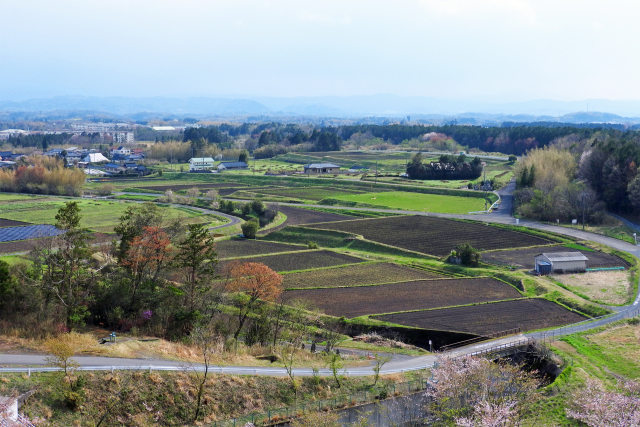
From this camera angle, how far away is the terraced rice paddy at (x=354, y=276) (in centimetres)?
3956

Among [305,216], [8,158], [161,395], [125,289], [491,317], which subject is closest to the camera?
[161,395]

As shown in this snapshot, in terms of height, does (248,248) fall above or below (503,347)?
below

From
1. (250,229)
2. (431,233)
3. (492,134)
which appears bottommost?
(250,229)

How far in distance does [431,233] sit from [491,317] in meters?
21.8

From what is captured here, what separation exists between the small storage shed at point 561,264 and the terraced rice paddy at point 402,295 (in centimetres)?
434

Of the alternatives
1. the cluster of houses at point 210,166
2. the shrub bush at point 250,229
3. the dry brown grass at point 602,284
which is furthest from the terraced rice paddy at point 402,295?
the cluster of houses at point 210,166

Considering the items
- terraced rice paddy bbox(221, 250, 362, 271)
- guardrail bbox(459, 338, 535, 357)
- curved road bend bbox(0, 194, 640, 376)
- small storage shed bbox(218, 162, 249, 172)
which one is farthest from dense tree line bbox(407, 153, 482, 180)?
guardrail bbox(459, 338, 535, 357)

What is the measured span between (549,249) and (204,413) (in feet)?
116

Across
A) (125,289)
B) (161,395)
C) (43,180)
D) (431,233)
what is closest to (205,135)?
(43,180)

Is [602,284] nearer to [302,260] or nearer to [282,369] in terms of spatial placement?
[302,260]

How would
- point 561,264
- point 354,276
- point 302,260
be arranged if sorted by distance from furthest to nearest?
point 302,260 < point 561,264 < point 354,276

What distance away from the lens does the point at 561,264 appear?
4181 cm

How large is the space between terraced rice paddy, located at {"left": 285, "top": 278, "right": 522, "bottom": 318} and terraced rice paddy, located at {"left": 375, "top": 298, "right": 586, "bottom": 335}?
1.23 meters

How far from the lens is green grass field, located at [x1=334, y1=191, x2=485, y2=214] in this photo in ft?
219
